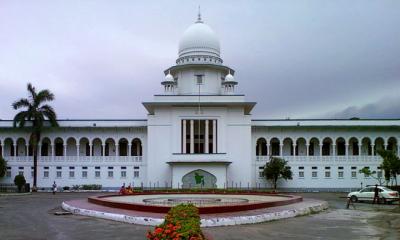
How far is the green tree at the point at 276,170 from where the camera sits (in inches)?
1992

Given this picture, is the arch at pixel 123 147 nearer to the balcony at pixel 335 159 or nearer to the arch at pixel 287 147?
the arch at pixel 287 147

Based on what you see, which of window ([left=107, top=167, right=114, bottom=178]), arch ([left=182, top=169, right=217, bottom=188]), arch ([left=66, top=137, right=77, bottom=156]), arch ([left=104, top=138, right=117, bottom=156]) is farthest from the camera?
arch ([left=104, top=138, right=117, bottom=156])

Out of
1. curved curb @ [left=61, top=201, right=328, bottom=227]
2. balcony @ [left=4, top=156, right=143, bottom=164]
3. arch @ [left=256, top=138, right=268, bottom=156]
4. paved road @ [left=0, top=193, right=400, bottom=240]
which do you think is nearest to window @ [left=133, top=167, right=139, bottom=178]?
balcony @ [left=4, top=156, right=143, bottom=164]

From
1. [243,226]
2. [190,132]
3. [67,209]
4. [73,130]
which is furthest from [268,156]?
[243,226]

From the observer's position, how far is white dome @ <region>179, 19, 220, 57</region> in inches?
2219

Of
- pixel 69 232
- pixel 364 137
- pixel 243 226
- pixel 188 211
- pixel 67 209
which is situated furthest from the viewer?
pixel 364 137

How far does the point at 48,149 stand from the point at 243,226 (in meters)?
43.0

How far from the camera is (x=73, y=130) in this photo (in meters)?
55.0

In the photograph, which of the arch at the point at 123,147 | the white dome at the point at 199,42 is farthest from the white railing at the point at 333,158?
the arch at the point at 123,147

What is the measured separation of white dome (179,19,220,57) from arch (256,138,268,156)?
1101 centimetres

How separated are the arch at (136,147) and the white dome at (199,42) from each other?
11075mm

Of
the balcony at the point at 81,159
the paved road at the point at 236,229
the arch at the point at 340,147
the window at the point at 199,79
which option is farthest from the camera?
the arch at the point at 340,147

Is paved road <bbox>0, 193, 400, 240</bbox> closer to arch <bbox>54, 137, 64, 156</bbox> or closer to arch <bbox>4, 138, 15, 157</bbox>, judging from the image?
arch <bbox>54, 137, 64, 156</bbox>

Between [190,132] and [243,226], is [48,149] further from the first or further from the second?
[243,226]
